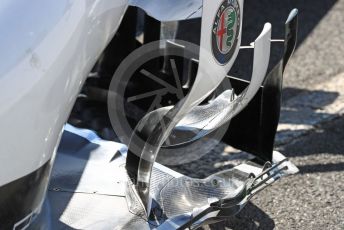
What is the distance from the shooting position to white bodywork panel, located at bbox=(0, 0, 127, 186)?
223 centimetres

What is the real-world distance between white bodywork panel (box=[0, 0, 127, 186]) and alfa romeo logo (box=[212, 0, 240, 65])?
16.2 inches

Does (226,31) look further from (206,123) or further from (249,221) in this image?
(249,221)

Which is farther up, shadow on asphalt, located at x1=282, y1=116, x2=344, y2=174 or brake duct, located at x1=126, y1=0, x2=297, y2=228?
brake duct, located at x1=126, y1=0, x2=297, y2=228

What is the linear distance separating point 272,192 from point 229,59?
1076 millimetres

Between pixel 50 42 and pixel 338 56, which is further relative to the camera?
pixel 338 56

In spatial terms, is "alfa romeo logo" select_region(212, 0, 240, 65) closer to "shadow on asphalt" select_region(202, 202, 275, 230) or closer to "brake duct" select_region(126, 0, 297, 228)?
"brake duct" select_region(126, 0, 297, 228)

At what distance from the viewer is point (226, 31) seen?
8.60 feet

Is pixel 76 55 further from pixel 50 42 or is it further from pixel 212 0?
pixel 212 0

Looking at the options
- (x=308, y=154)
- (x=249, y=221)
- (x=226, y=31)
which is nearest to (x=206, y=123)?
(x=226, y=31)

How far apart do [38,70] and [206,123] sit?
0.79 metres

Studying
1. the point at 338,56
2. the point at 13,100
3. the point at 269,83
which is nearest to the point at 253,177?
the point at 269,83

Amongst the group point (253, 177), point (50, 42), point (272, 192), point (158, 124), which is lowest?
point (272, 192)

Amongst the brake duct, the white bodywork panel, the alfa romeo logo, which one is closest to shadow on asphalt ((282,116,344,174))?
the brake duct

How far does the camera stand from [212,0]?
8.27ft
